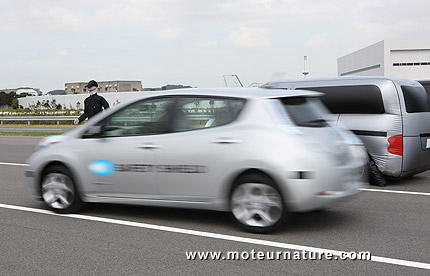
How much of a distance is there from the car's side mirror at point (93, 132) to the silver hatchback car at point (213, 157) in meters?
0.01

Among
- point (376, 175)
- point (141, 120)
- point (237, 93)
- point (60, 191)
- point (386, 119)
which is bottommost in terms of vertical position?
point (376, 175)

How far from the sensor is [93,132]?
6590 millimetres

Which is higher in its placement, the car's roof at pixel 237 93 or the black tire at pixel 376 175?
the car's roof at pixel 237 93

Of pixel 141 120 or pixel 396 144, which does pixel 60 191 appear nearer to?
pixel 141 120

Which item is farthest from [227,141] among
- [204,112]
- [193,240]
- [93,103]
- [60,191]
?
[93,103]

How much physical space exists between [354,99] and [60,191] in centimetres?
523

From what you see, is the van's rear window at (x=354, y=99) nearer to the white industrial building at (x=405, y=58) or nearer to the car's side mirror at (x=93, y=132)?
the car's side mirror at (x=93, y=132)

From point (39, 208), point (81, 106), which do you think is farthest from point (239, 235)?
point (81, 106)

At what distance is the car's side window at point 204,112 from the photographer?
19.2 ft

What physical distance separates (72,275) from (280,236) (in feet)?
7.45

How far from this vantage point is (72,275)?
171 inches

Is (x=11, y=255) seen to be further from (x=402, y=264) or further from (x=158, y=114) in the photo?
(x=402, y=264)

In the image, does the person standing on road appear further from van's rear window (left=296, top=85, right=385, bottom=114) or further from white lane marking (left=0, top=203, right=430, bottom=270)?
van's rear window (left=296, top=85, right=385, bottom=114)

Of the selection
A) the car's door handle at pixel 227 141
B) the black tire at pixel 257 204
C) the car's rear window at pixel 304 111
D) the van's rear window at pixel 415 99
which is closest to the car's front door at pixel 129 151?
the car's door handle at pixel 227 141
